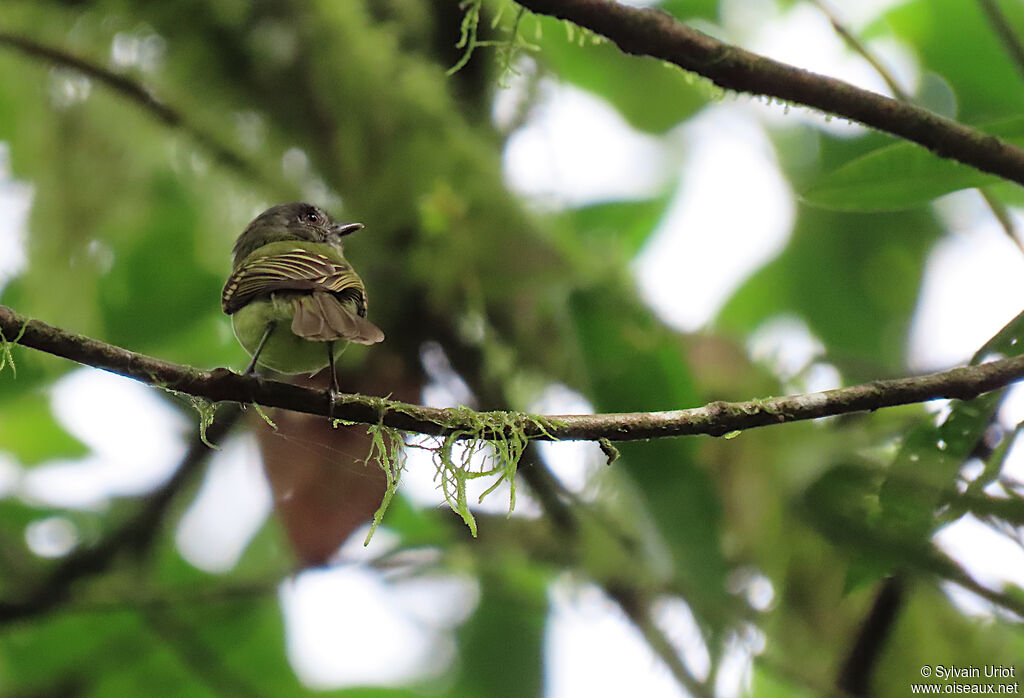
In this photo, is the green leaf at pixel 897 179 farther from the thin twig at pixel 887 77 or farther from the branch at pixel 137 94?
the branch at pixel 137 94

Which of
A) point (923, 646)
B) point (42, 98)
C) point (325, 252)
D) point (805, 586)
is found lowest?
point (923, 646)

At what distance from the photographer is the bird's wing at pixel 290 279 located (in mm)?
1884

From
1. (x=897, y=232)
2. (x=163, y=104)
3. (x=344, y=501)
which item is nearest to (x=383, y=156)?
(x=163, y=104)

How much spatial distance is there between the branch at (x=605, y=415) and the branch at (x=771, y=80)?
0.34m

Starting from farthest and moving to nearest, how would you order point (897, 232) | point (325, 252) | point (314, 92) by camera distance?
1. point (897, 232)
2. point (314, 92)
3. point (325, 252)

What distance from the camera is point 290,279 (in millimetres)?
1889

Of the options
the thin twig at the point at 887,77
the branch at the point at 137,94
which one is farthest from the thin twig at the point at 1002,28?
the branch at the point at 137,94

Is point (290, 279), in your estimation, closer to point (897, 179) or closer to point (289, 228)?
point (289, 228)

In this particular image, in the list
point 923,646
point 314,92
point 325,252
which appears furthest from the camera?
point 314,92

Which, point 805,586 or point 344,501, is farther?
point 805,586

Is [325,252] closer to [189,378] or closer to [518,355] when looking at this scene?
[518,355]

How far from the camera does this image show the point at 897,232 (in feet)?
11.2

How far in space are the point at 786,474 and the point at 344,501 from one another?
1.08 m

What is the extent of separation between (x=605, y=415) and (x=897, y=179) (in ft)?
2.31
